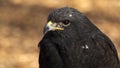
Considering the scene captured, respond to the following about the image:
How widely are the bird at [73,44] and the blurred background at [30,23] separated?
299 centimetres

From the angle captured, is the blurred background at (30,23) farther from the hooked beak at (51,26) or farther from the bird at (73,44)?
the hooked beak at (51,26)

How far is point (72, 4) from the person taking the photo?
1291 centimetres

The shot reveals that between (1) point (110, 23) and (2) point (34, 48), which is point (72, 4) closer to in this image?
(1) point (110, 23)

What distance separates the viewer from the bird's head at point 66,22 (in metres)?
7.33

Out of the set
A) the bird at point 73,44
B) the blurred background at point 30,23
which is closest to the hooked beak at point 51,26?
the bird at point 73,44

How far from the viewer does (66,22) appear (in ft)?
24.1

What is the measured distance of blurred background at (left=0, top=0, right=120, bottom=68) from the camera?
36.1ft

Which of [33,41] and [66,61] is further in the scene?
[33,41]

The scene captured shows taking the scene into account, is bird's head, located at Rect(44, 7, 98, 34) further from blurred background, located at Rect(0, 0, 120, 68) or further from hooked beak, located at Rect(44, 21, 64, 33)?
blurred background, located at Rect(0, 0, 120, 68)

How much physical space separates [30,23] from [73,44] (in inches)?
188

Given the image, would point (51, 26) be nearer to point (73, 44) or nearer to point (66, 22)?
point (66, 22)

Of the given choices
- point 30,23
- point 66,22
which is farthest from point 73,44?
point 30,23

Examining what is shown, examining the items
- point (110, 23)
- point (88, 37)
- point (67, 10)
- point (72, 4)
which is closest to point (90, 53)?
point (88, 37)

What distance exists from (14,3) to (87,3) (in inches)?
68.2
